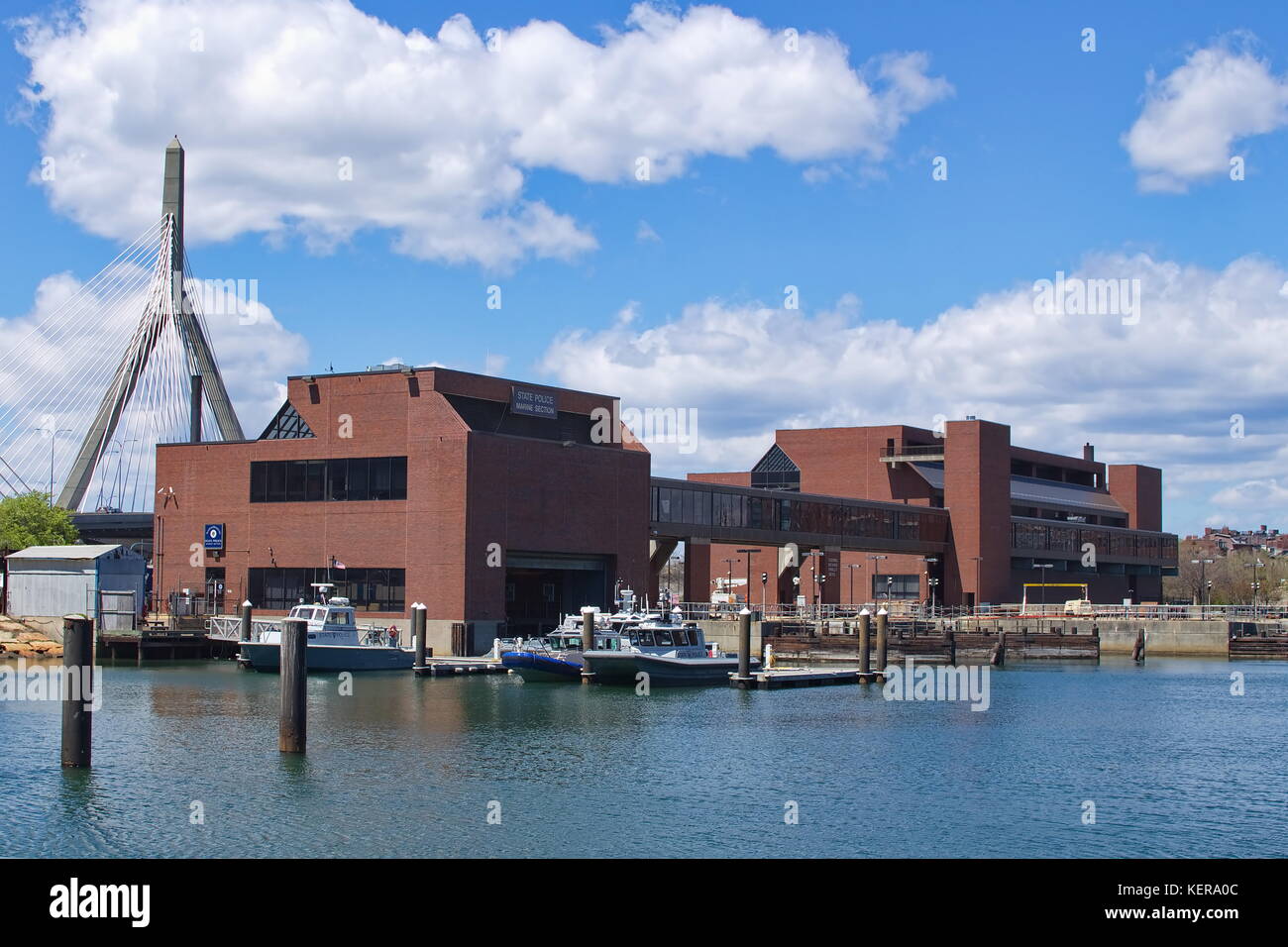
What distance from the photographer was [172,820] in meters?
30.7

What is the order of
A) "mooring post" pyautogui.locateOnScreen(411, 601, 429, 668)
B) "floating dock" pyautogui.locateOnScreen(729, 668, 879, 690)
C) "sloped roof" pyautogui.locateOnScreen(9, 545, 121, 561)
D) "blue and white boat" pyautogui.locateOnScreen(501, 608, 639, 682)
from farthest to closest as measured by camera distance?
"sloped roof" pyautogui.locateOnScreen(9, 545, 121, 561) → "mooring post" pyautogui.locateOnScreen(411, 601, 429, 668) → "blue and white boat" pyautogui.locateOnScreen(501, 608, 639, 682) → "floating dock" pyautogui.locateOnScreen(729, 668, 879, 690)

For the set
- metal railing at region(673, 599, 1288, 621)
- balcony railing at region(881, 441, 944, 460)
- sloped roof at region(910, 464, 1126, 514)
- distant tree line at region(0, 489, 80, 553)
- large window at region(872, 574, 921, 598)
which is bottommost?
metal railing at region(673, 599, 1288, 621)

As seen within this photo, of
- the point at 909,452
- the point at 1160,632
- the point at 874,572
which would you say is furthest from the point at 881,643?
the point at 909,452

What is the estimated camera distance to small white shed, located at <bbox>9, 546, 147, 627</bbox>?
82438 millimetres

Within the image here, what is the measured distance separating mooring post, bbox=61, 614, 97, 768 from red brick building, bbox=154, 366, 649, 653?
42344mm

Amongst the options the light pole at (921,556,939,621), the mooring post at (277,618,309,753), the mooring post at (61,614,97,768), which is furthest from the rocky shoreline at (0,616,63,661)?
the light pole at (921,556,939,621)

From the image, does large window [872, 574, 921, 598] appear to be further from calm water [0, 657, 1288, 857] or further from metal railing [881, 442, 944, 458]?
calm water [0, 657, 1288, 857]

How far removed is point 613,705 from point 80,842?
29732 millimetres

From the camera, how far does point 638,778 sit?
37.6m

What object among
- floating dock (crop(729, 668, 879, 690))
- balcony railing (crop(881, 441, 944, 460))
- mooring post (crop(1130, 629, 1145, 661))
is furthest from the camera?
balcony railing (crop(881, 441, 944, 460))

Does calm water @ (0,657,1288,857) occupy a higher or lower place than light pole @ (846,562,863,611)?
lower

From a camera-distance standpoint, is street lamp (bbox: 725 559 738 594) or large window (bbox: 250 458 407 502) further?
street lamp (bbox: 725 559 738 594)
